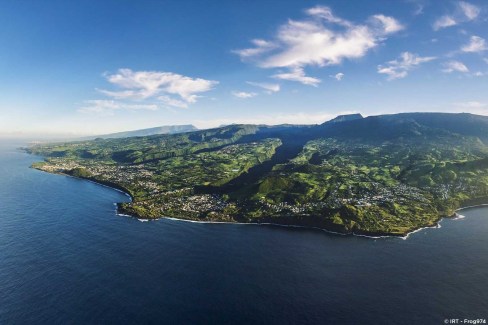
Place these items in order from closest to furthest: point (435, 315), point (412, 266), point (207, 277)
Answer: point (435, 315) < point (207, 277) < point (412, 266)

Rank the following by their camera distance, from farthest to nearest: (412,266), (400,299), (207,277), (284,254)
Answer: (284,254) < (412,266) < (207,277) < (400,299)

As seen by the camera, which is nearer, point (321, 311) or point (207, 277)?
point (321, 311)

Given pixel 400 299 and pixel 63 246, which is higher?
pixel 63 246

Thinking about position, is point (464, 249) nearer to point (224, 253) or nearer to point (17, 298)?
point (224, 253)

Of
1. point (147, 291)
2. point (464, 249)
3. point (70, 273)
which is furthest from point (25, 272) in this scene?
point (464, 249)

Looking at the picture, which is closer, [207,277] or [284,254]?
[207,277]

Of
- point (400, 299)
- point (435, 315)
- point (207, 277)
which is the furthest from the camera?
point (207, 277)

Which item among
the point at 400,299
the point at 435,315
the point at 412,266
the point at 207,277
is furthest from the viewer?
the point at 412,266

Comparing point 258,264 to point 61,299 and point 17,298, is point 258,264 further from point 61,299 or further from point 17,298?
point 17,298

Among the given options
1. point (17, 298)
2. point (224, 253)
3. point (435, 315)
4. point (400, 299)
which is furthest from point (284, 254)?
point (17, 298)
